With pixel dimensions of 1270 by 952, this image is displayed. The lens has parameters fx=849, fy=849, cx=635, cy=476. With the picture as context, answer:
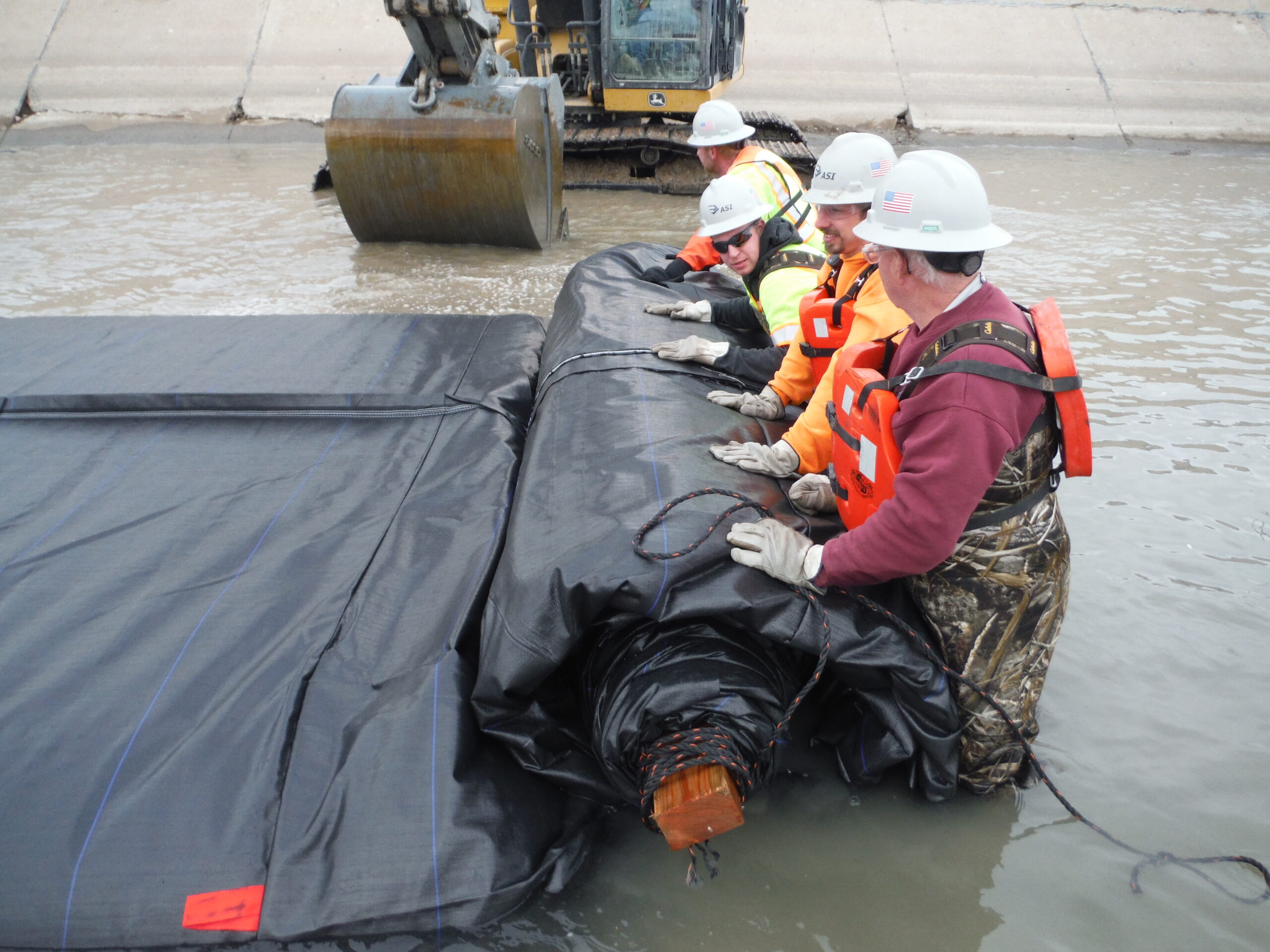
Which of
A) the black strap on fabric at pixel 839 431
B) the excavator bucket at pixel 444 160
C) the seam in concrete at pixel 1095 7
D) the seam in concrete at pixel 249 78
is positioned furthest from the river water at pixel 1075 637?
the seam in concrete at pixel 1095 7

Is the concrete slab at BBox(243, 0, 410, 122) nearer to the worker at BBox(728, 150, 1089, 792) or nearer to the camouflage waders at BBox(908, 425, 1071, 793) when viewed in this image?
the worker at BBox(728, 150, 1089, 792)

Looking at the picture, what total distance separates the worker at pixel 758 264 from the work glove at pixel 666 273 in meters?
0.59

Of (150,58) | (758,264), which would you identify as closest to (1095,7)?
(758,264)

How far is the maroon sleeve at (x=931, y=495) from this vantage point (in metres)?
1.67

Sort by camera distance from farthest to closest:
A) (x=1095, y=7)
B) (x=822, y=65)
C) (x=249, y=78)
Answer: (x=1095, y=7) → (x=822, y=65) → (x=249, y=78)

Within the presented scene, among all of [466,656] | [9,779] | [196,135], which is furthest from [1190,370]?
[196,135]

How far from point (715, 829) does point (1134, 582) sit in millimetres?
1974

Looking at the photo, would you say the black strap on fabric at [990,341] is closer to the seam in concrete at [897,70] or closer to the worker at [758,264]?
the worker at [758,264]

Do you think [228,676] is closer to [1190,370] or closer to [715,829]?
[715,829]

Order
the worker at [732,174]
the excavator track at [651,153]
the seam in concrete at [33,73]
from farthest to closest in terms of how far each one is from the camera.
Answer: the seam in concrete at [33,73]
the excavator track at [651,153]
the worker at [732,174]

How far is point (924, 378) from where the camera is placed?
178 centimetres

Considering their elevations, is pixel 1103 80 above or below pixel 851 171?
below

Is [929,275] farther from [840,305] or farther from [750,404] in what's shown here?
[750,404]

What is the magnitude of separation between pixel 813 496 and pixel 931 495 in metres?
0.61
